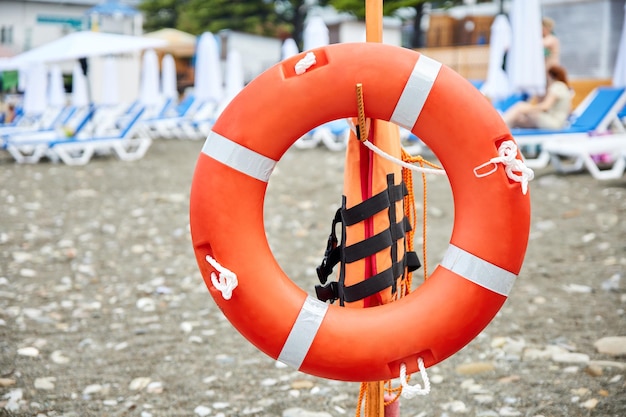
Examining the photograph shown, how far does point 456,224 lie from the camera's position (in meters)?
1.78

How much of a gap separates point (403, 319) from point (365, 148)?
468 mm

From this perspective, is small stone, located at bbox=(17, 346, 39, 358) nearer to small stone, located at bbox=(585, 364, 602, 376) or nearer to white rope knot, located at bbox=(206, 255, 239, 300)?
white rope knot, located at bbox=(206, 255, 239, 300)

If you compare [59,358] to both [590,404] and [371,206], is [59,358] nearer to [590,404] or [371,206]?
[371,206]

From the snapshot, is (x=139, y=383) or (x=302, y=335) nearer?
(x=302, y=335)

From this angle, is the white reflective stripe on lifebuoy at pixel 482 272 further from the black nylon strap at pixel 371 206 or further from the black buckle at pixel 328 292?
the black buckle at pixel 328 292

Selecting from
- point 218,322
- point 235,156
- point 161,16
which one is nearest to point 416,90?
point 235,156

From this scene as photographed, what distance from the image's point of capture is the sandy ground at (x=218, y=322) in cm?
258

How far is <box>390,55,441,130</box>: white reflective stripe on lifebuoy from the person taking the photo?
1716mm

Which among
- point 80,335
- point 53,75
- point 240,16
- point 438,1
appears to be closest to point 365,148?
point 80,335

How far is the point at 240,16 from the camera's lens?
23.4 meters

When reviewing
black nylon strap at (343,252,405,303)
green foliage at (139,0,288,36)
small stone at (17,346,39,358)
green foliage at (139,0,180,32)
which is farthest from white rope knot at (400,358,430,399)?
green foliage at (139,0,180,32)

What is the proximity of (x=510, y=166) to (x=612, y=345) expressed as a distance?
1565 mm

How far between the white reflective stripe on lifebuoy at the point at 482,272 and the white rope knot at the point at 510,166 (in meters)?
0.20

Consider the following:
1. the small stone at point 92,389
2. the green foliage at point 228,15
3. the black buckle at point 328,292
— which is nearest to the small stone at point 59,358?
the small stone at point 92,389
